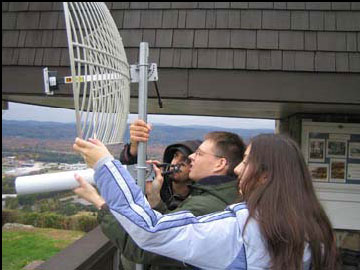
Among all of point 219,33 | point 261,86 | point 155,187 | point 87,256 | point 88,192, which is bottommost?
point 87,256

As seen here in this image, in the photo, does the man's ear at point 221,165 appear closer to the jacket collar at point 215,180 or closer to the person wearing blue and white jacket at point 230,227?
the jacket collar at point 215,180

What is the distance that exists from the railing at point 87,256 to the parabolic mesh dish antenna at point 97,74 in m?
1.47

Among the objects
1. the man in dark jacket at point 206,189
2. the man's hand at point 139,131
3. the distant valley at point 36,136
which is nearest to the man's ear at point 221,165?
the man in dark jacket at point 206,189

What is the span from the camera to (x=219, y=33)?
2.94 metres

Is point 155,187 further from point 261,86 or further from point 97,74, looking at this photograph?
point 261,86

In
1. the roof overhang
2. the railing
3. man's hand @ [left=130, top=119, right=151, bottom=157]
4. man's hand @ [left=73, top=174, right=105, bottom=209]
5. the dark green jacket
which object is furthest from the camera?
the roof overhang

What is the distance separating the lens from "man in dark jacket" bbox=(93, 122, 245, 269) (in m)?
1.23

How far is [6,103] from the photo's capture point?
4.00m

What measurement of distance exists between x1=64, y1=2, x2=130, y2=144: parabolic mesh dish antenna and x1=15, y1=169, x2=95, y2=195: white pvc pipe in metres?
0.13

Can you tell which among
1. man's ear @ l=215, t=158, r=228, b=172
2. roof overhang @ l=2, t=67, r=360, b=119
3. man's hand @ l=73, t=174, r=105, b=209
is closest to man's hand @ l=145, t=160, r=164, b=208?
man's ear @ l=215, t=158, r=228, b=172

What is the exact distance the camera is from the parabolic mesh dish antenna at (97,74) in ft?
3.28

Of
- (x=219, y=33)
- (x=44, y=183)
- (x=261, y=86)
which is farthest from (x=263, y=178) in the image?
(x=219, y=33)

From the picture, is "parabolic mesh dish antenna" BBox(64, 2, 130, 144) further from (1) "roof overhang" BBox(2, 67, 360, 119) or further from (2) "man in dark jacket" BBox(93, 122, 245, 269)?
(1) "roof overhang" BBox(2, 67, 360, 119)

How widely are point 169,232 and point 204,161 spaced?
1.81ft
